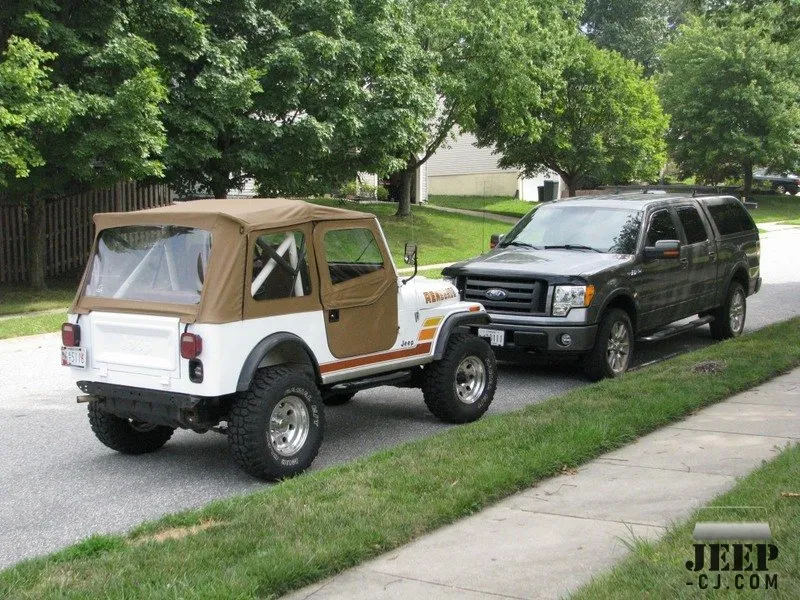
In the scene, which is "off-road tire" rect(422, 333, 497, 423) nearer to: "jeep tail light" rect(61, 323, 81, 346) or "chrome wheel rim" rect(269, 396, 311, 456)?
"chrome wheel rim" rect(269, 396, 311, 456)

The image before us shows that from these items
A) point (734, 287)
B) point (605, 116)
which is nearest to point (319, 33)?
point (734, 287)

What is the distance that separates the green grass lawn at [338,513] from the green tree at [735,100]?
39814 millimetres

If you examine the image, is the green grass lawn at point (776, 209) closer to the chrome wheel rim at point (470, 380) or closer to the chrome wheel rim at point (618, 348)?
the chrome wheel rim at point (618, 348)

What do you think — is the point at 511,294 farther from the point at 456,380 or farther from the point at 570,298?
the point at 456,380

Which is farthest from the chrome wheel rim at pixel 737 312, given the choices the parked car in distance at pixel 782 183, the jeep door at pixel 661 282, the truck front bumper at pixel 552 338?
the parked car in distance at pixel 782 183

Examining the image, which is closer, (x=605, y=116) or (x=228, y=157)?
(x=228, y=157)

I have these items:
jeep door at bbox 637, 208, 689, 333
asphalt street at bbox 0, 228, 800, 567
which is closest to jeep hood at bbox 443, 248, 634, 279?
jeep door at bbox 637, 208, 689, 333

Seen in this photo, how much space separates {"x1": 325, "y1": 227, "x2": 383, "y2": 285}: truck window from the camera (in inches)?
298

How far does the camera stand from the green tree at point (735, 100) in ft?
148

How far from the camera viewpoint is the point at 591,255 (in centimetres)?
1100

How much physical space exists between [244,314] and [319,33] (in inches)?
574

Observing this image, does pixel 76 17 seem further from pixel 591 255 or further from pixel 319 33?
pixel 591 255

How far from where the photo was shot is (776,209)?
51688mm

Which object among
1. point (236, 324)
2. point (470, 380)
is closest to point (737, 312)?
point (470, 380)
